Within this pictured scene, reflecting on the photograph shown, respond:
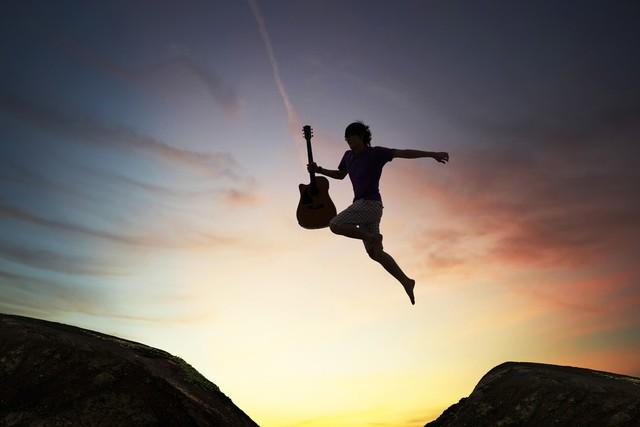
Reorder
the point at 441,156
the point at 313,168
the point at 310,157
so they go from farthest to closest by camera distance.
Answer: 1. the point at 310,157
2. the point at 313,168
3. the point at 441,156

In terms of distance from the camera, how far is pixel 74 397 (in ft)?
15.1

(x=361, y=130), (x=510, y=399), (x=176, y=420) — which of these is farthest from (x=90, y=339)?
(x=361, y=130)

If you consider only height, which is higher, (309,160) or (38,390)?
(309,160)

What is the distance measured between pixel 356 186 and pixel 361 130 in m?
1.01

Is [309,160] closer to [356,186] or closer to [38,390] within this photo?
[356,186]

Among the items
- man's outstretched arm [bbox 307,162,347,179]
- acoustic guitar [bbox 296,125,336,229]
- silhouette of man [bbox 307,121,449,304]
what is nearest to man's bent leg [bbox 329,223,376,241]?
silhouette of man [bbox 307,121,449,304]

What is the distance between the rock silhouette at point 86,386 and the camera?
4480mm

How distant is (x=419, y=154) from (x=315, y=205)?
2.26 m

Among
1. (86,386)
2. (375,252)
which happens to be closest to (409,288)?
Result: (375,252)

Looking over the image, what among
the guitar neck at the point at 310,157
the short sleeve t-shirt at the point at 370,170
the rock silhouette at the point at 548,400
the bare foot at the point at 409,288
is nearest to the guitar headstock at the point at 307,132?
the guitar neck at the point at 310,157

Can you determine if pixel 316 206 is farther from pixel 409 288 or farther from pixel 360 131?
pixel 409 288

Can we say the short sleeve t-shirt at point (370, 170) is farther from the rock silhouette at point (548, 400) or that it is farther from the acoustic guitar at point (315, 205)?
the rock silhouette at point (548, 400)

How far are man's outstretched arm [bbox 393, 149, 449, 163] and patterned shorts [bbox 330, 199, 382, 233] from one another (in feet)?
2.94

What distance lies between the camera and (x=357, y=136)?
9.05 metres
